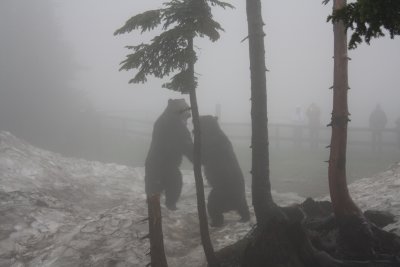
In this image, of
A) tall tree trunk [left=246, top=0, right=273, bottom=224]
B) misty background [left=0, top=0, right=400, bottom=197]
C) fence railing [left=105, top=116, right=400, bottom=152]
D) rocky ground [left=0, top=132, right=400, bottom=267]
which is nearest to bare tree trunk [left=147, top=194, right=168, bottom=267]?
rocky ground [left=0, top=132, right=400, bottom=267]

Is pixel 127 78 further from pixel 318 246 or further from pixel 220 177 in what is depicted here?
pixel 318 246

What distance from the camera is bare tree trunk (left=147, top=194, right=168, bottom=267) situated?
18.0 ft

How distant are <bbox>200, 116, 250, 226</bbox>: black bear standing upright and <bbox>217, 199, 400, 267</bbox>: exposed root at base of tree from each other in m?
2.29

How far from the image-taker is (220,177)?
8.56 meters

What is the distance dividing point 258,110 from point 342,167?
1427 mm

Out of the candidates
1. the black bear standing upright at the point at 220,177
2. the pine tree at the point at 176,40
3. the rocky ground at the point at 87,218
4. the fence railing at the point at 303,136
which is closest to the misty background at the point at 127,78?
the fence railing at the point at 303,136

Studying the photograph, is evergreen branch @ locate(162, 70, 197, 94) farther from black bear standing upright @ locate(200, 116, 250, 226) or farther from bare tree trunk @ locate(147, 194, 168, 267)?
black bear standing upright @ locate(200, 116, 250, 226)

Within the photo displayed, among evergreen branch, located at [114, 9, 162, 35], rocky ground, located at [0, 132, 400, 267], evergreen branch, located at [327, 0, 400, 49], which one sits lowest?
rocky ground, located at [0, 132, 400, 267]

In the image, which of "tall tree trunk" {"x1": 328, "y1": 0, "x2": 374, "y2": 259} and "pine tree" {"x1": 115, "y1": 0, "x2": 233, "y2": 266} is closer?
"pine tree" {"x1": 115, "y1": 0, "x2": 233, "y2": 266}

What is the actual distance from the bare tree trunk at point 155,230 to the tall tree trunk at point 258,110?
1.57m

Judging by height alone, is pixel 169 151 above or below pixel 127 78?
below

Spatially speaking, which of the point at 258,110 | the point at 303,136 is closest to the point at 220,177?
the point at 258,110

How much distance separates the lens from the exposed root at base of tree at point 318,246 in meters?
5.45

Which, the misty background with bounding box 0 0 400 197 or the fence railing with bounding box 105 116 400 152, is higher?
the misty background with bounding box 0 0 400 197
